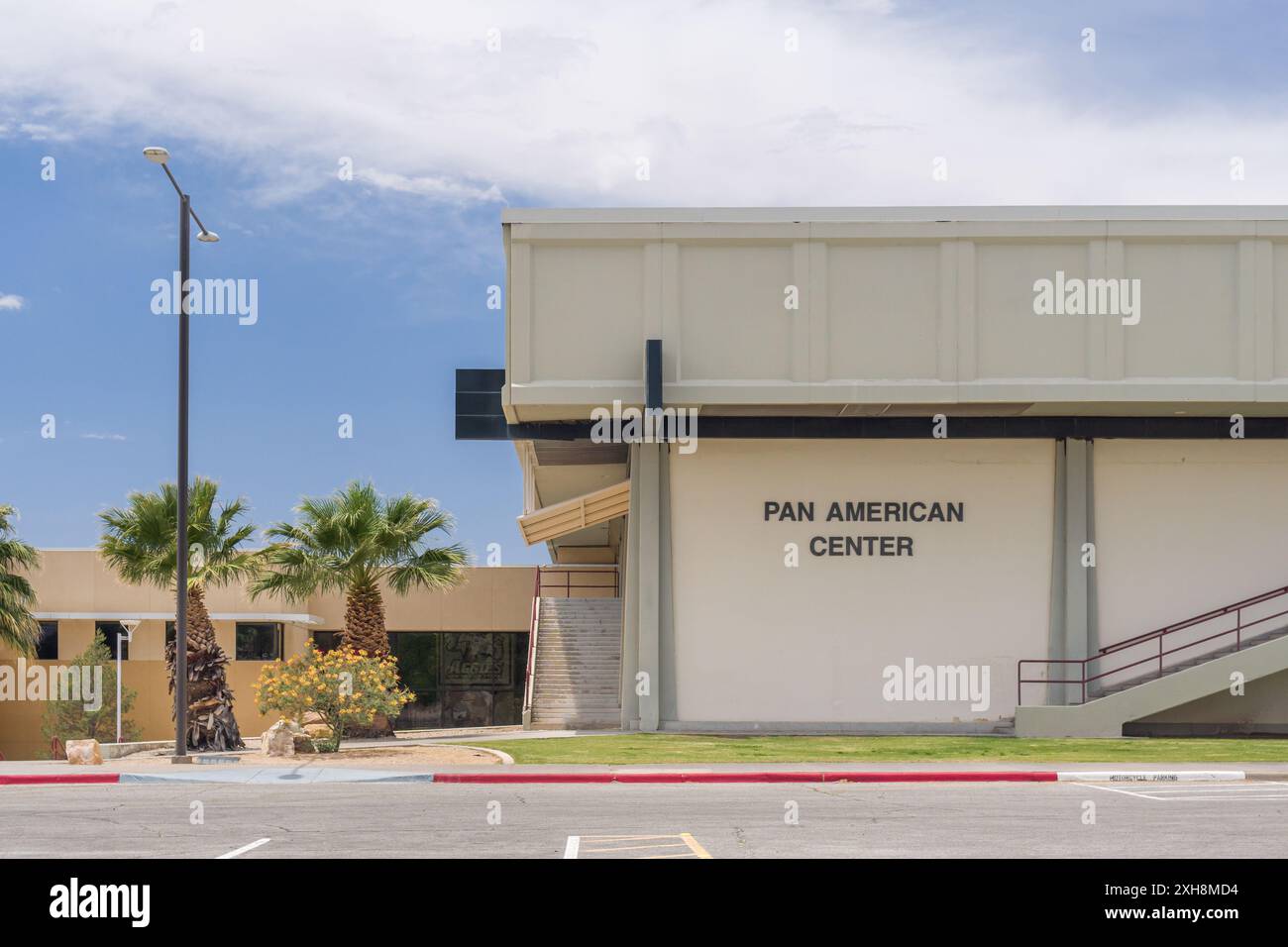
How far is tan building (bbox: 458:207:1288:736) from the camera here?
28797mm

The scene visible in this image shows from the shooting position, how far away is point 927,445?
Answer: 1179 inches

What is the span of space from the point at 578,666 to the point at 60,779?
16.9 m

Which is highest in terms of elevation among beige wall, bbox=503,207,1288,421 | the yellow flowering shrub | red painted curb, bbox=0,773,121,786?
beige wall, bbox=503,207,1288,421

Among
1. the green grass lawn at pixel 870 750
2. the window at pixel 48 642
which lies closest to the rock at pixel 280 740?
the green grass lawn at pixel 870 750

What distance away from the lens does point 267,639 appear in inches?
1794

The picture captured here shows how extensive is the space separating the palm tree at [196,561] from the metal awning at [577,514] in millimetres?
8361

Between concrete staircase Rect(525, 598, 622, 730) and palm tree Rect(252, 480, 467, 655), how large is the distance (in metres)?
3.81

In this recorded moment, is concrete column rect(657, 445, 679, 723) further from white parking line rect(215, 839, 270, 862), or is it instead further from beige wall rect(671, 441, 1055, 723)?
white parking line rect(215, 839, 270, 862)

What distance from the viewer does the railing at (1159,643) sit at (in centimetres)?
2880

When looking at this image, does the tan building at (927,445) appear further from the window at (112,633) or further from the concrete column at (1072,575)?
the window at (112,633)

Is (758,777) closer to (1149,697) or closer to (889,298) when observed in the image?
(1149,697)

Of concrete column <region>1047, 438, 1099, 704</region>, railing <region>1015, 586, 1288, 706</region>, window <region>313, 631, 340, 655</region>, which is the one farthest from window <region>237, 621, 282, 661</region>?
concrete column <region>1047, 438, 1099, 704</region>

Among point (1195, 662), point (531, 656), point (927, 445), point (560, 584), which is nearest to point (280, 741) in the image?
point (531, 656)
